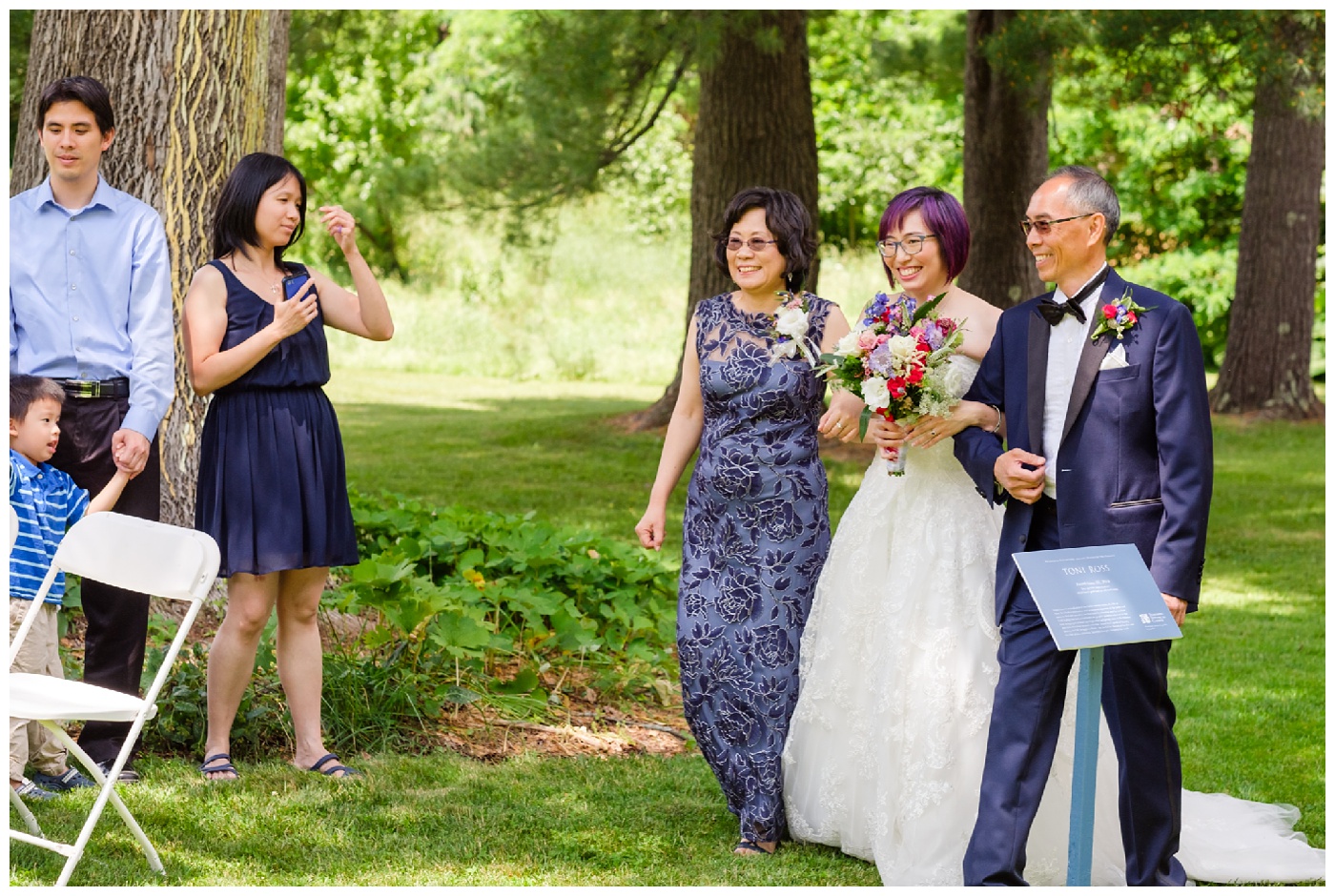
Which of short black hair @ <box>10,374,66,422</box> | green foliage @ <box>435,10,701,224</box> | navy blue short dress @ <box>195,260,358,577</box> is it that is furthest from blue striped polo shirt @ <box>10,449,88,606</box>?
green foliage @ <box>435,10,701,224</box>

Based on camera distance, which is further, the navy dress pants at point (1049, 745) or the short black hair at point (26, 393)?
the short black hair at point (26, 393)

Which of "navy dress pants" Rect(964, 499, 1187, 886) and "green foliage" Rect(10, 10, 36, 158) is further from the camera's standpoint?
"green foliage" Rect(10, 10, 36, 158)

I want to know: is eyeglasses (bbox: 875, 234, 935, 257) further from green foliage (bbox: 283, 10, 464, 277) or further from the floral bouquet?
green foliage (bbox: 283, 10, 464, 277)

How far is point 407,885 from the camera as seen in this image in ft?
12.5

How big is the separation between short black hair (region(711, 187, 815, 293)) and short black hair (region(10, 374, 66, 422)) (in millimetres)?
1908

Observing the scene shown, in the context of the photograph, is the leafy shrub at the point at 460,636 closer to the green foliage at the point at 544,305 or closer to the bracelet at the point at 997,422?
the bracelet at the point at 997,422

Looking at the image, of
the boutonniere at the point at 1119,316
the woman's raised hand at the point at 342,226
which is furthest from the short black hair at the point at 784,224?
the woman's raised hand at the point at 342,226

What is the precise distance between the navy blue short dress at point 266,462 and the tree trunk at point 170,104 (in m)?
1.59

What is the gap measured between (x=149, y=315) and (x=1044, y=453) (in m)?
2.60

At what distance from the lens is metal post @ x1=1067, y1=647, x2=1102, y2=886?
3.28m

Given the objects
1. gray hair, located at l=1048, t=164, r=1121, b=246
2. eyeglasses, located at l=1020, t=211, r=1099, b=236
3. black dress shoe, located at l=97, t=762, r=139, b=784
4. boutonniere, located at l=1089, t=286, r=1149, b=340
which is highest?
gray hair, located at l=1048, t=164, r=1121, b=246

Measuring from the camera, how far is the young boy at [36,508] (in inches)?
162

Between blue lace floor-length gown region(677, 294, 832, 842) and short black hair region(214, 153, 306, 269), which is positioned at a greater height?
short black hair region(214, 153, 306, 269)

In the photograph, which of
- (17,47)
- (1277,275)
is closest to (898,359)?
(17,47)
